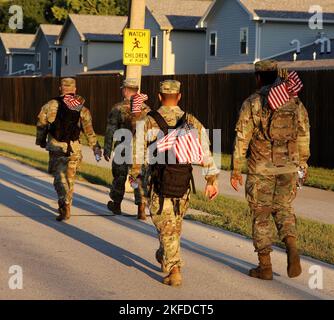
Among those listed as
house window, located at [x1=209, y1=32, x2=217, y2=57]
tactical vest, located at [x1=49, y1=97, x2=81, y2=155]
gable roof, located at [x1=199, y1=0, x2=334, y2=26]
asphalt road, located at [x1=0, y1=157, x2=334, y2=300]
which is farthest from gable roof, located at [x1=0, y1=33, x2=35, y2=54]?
tactical vest, located at [x1=49, y1=97, x2=81, y2=155]

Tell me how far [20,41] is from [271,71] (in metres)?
78.0

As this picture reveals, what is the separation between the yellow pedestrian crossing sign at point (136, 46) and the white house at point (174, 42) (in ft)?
118

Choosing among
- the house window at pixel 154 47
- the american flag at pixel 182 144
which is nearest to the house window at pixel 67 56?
the house window at pixel 154 47

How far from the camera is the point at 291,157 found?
28.4ft

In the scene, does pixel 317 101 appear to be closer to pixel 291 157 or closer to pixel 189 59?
pixel 291 157

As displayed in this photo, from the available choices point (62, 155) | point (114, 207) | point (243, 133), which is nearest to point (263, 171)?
point (243, 133)

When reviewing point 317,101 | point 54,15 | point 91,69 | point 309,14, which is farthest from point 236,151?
point 54,15

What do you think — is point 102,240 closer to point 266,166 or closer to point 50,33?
point 266,166

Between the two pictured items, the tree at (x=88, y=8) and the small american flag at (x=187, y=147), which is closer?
the small american flag at (x=187, y=147)

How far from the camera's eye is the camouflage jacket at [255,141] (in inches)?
337

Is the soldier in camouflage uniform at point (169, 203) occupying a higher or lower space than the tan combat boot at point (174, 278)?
higher

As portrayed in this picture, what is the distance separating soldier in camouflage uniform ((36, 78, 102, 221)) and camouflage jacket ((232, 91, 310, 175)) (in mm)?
4095

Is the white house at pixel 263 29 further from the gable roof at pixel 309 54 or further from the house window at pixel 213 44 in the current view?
the gable roof at pixel 309 54

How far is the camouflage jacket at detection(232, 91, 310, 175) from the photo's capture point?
857 centimetres
